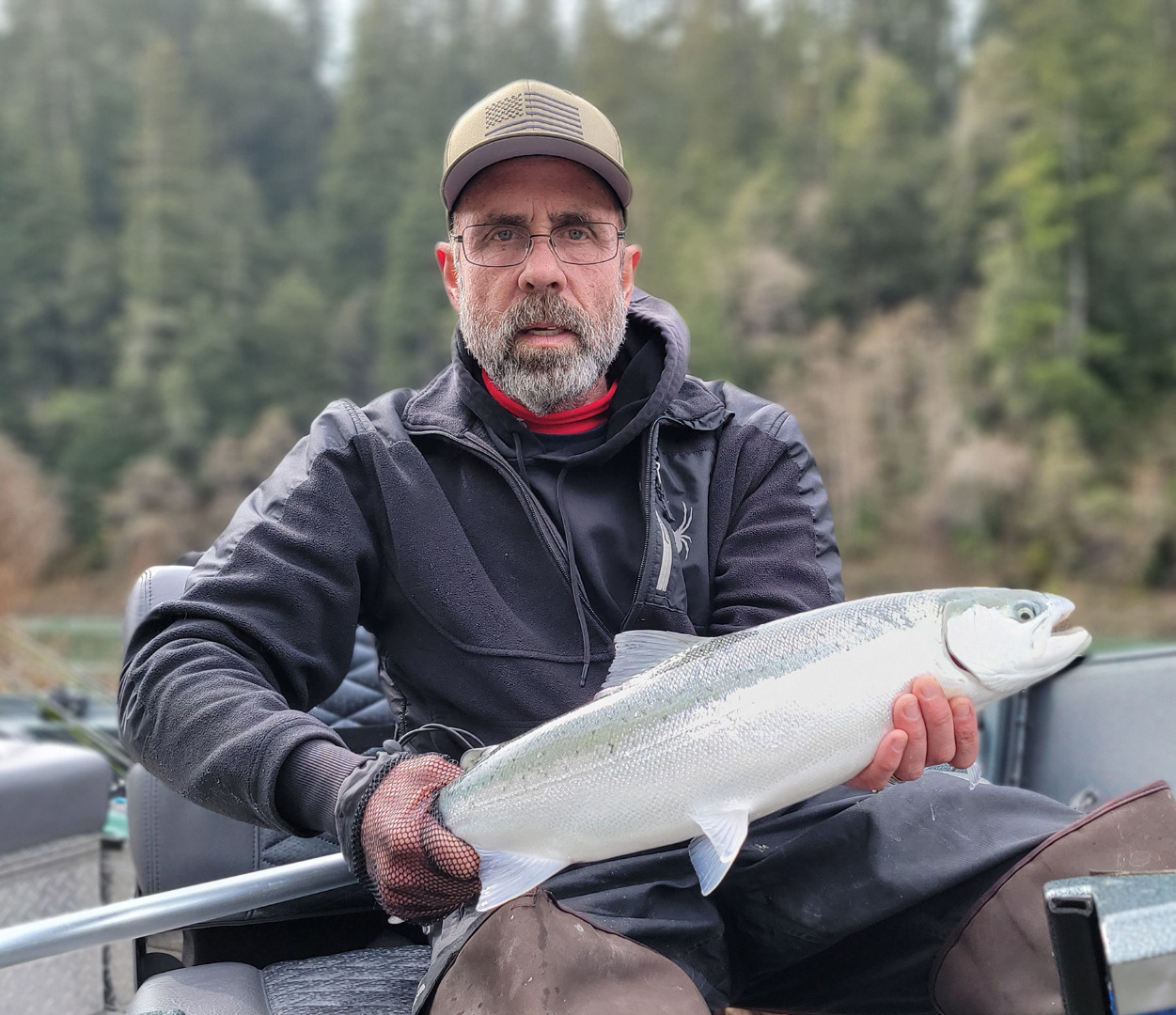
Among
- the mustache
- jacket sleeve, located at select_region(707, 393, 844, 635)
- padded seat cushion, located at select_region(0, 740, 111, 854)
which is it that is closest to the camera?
jacket sleeve, located at select_region(707, 393, 844, 635)

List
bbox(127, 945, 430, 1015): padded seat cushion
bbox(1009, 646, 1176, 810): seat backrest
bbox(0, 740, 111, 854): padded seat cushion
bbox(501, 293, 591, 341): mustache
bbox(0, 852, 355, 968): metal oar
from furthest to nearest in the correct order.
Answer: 1. bbox(1009, 646, 1176, 810): seat backrest
2. bbox(0, 740, 111, 854): padded seat cushion
3. bbox(501, 293, 591, 341): mustache
4. bbox(127, 945, 430, 1015): padded seat cushion
5. bbox(0, 852, 355, 968): metal oar

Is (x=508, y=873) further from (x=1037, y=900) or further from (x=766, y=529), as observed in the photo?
(x=766, y=529)

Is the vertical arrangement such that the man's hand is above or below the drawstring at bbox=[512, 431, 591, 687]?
below

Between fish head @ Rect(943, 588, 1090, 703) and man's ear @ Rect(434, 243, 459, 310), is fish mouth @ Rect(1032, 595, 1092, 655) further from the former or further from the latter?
man's ear @ Rect(434, 243, 459, 310)

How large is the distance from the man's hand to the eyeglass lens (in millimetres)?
1298

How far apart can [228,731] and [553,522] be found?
833mm

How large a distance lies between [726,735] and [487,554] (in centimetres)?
85

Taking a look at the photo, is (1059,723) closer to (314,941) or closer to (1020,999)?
(1020,999)

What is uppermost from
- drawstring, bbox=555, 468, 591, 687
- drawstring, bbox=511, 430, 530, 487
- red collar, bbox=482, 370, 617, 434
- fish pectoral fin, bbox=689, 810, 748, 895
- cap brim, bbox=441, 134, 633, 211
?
cap brim, bbox=441, 134, 633, 211

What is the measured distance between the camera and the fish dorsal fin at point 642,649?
84.0 inches

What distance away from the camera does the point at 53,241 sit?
61031 millimetres

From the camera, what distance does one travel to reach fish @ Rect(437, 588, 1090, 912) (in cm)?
196

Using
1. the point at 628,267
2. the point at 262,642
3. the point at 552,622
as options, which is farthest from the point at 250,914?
the point at 628,267

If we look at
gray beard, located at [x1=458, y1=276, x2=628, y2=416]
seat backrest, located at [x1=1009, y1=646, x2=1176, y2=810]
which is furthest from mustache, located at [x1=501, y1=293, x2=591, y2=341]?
seat backrest, located at [x1=1009, y1=646, x2=1176, y2=810]
